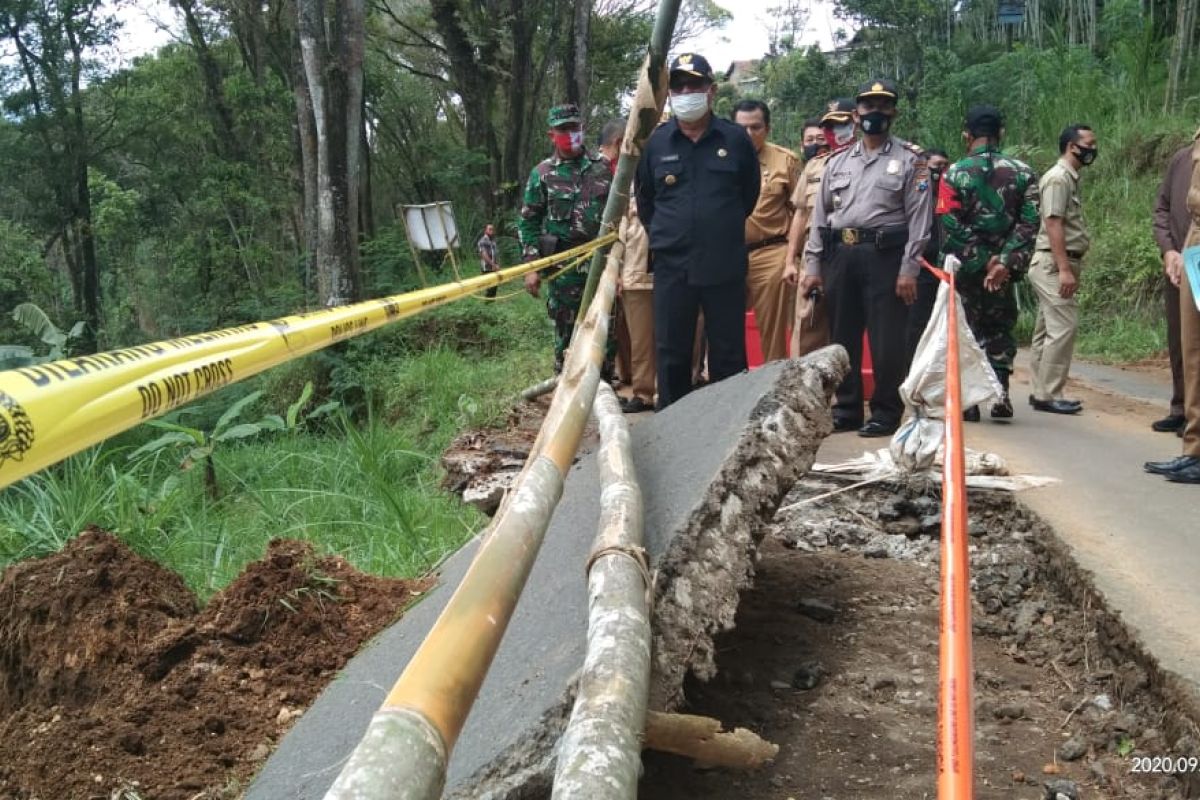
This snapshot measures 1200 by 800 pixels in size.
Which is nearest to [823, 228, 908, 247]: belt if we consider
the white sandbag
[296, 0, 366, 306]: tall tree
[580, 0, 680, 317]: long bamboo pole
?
the white sandbag

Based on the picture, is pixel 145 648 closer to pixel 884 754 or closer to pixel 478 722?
pixel 478 722

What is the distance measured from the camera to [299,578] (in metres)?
3.23

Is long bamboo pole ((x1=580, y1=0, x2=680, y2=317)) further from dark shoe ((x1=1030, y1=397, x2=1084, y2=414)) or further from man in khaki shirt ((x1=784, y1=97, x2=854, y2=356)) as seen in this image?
dark shoe ((x1=1030, y1=397, x2=1084, y2=414))

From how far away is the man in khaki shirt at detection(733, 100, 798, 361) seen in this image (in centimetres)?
645

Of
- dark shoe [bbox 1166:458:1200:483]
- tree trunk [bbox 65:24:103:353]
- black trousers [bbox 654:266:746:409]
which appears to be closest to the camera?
dark shoe [bbox 1166:458:1200:483]

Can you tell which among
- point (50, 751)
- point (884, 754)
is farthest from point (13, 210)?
point (884, 754)

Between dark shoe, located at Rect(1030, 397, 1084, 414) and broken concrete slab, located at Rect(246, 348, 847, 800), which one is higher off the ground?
broken concrete slab, located at Rect(246, 348, 847, 800)

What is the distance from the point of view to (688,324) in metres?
5.00

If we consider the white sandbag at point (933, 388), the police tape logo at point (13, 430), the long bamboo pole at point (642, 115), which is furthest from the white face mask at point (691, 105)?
the police tape logo at point (13, 430)

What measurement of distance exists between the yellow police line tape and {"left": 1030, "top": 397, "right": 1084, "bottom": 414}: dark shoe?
19.1 ft

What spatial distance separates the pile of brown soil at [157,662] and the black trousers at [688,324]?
78.5 inches

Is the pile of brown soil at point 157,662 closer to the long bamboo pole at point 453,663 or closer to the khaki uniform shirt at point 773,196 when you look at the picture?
the long bamboo pole at point 453,663

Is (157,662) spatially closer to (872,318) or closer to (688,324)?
(688,324)

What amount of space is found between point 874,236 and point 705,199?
106 cm
